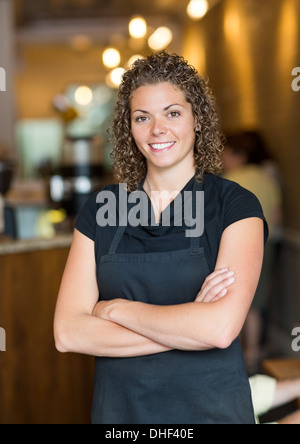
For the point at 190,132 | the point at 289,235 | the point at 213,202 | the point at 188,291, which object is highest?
the point at 190,132

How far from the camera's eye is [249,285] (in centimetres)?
146

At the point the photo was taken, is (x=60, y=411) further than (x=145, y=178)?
Yes

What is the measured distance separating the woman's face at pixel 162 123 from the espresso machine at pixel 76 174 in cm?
168

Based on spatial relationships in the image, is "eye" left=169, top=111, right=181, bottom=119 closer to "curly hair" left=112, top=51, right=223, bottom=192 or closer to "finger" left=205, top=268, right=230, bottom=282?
"curly hair" left=112, top=51, right=223, bottom=192

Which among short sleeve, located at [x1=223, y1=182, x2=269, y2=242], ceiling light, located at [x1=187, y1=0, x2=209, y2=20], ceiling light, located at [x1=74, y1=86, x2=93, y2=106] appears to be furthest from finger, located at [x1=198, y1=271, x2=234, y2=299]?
ceiling light, located at [x1=74, y1=86, x2=93, y2=106]

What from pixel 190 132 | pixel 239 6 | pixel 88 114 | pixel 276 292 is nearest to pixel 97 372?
pixel 190 132

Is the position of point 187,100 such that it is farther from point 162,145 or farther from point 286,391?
point 286,391

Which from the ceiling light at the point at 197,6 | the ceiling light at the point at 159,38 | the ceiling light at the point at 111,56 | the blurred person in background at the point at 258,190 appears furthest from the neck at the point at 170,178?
the ceiling light at the point at 111,56

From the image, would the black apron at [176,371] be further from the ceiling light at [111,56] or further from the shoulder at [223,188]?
the ceiling light at [111,56]

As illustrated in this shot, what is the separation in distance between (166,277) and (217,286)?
143 mm

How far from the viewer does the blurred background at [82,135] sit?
2.72 meters

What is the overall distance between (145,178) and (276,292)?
3.46m
